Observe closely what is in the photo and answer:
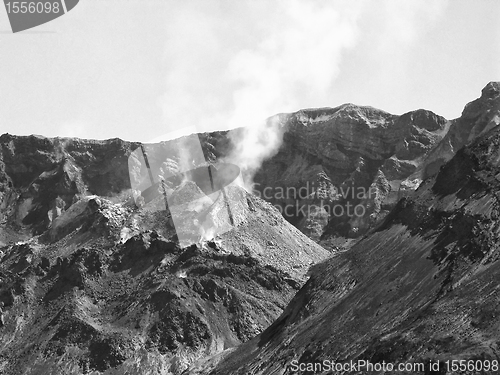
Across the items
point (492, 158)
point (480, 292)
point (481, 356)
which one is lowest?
point (481, 356)

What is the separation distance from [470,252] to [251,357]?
51.5 meters

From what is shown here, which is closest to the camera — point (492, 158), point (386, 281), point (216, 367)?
point (386, 281)

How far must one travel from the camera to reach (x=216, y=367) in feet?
582

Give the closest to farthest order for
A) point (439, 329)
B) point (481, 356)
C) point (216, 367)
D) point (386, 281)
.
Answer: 1. point (481, 356)
2. point (439, 329)
3. point (386, 281)
4. point (216, 367)

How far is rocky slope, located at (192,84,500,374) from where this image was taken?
116m

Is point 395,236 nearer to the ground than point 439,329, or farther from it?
farther from it

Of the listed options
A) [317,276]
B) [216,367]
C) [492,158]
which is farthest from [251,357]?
[492,158]

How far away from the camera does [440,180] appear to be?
573 feet

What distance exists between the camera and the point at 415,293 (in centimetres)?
14188

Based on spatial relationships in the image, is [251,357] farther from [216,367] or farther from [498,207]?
[498,207]

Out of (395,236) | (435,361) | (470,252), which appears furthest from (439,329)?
(395,236)

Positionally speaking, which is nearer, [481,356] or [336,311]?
[481,356]

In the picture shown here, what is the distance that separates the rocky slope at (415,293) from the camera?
11606 centimetres

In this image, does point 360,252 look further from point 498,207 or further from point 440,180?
point 498,207
